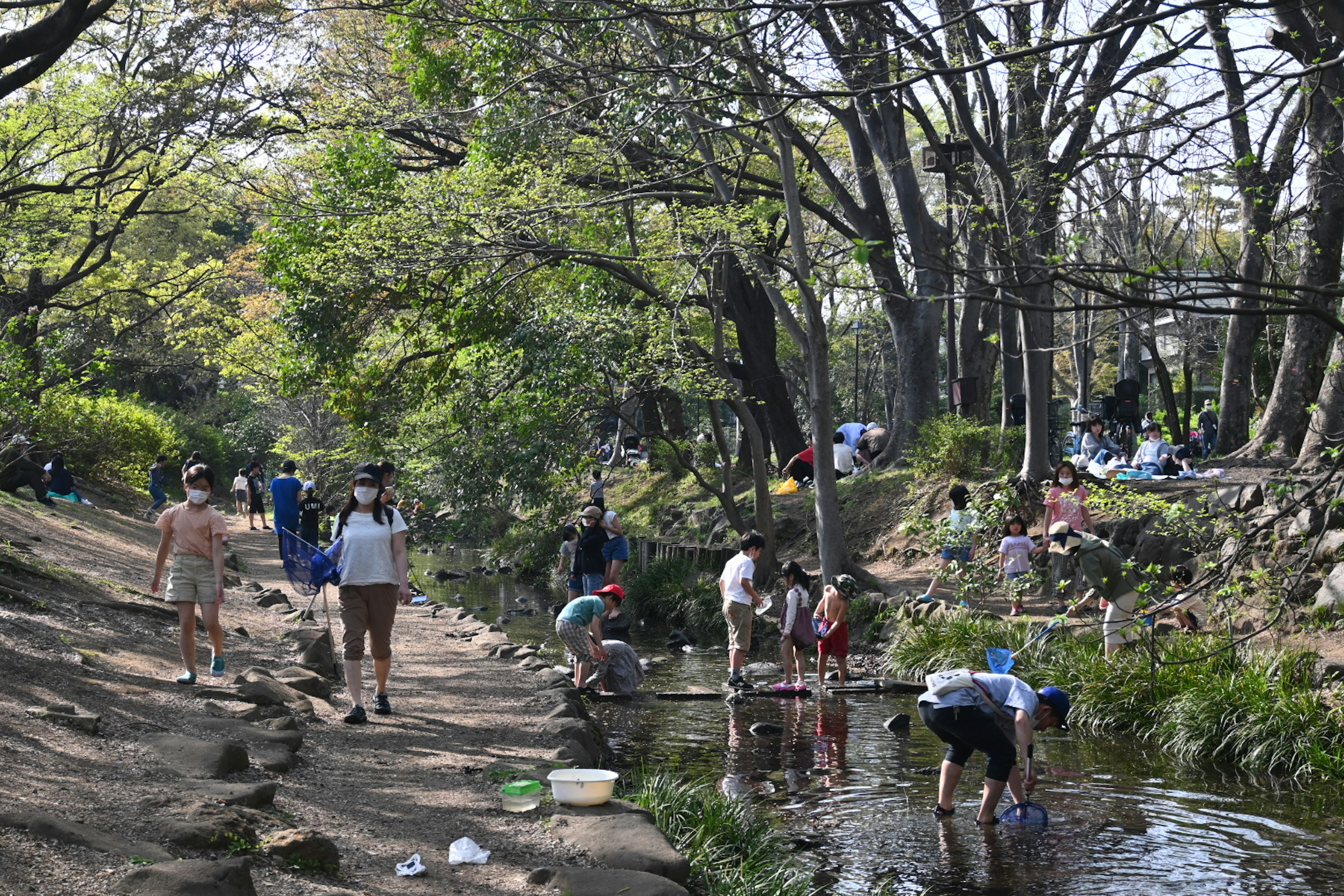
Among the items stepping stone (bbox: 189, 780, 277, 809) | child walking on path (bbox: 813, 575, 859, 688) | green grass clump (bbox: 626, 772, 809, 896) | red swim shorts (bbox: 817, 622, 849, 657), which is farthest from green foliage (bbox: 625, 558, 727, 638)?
stepping stone (bbox: 189, 780, 277, 809)

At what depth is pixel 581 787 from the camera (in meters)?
6.93

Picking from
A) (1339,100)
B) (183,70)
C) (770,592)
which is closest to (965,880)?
(1339,100)

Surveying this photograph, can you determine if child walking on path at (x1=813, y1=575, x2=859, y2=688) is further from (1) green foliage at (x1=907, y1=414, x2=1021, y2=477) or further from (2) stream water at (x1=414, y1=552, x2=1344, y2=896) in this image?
(1) green foliage at (x1=907, y1=414, x2=1021, y2=477)

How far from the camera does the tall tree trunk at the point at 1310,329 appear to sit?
1452 centimetres

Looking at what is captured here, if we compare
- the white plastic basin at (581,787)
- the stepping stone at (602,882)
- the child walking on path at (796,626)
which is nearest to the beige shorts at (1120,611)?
the child walking on path at (796,626)

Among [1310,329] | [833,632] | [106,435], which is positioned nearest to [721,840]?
[833,632]

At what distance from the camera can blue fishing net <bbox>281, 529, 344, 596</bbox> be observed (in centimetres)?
1017

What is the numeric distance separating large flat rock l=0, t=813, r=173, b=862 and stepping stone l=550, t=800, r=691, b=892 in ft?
6.88

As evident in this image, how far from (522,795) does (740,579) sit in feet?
20.5

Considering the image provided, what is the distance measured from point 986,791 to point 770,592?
37.0 feet

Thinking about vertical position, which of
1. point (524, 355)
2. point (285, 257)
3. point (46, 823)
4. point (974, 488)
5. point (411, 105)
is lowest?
point (46, 823)

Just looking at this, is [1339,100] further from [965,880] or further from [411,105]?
[411,105]

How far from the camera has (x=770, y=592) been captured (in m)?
19.6

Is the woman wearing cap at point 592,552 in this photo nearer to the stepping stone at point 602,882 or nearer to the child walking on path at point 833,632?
the child walking on path at point 833,632
